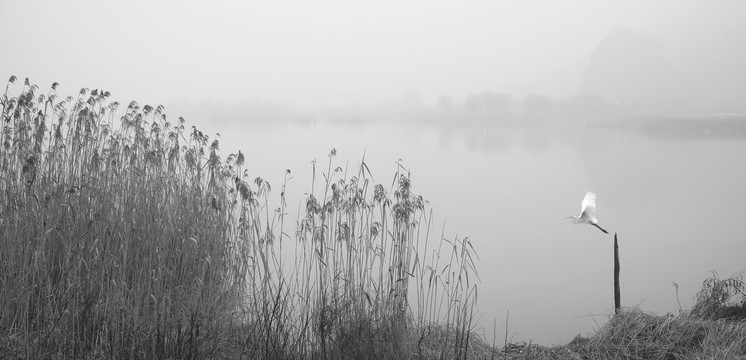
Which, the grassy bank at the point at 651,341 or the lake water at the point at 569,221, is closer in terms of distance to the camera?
the grassy bank at the point at 651,341

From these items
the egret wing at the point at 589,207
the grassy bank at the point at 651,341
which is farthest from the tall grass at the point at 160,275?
the egret wing at the point at 589,207

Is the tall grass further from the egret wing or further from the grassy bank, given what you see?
the egret wing

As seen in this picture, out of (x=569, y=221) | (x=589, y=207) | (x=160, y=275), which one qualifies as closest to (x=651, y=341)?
(x=589, y=207)

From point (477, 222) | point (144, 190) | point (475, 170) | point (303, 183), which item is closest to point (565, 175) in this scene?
point (475, 170)

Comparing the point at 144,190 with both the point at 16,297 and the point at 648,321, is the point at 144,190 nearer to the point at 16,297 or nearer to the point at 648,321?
the point at 16,297

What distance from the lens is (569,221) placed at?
827cm

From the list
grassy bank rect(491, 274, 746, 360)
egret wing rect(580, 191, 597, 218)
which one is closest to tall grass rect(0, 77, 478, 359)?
grassy bank rect(491, 274, 746, 360)

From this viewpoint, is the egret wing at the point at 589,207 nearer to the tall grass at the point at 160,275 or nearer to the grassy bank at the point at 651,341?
the grassy bank at the point at 651,341

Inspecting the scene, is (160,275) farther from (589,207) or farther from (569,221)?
(569,221)

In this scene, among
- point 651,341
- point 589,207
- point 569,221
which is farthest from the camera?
point 569,221

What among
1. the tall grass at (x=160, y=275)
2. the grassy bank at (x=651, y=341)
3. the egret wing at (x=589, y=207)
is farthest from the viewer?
the egret wing at (x=589, y=207)

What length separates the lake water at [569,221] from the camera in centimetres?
471

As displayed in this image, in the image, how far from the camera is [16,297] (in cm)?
237

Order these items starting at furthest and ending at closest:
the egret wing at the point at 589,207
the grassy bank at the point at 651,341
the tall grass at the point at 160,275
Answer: the egret wing at the point at 589,207, the grassy bank at the point at 651,341, the tall grass at the point at 160,275
